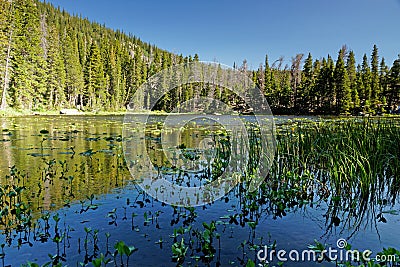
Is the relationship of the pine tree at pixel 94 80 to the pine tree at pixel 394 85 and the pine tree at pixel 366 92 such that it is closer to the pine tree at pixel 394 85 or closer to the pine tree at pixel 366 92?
the pine tree at pixel 366 92

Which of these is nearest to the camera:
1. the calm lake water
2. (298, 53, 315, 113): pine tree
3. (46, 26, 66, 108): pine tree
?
the calm lake water

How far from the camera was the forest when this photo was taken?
32.4 meters

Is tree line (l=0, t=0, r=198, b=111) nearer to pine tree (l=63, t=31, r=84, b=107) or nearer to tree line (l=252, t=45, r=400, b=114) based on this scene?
pine tree (l=63, t=31, r=84, b=107)

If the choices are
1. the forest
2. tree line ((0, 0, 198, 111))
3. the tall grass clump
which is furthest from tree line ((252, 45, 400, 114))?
the tall grass clump

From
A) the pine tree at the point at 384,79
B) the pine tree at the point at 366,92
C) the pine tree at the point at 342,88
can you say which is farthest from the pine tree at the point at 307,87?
the pine tree at the point at 384,79

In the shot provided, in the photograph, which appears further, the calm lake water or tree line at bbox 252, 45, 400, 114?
tree line at bbox 252, 45, 400, 114

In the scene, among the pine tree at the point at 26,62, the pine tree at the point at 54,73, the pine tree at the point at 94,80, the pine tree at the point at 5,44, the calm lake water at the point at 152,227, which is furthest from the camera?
the pine tree at the point at 94,80

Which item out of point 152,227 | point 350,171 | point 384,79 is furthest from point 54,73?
point 384,79

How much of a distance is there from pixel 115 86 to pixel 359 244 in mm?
54931

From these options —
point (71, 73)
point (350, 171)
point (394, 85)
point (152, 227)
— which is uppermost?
point (71, 73)

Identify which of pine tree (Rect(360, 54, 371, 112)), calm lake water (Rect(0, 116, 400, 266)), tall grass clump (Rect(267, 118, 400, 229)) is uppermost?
pine tree (Rect(360, 54, 371, 112))

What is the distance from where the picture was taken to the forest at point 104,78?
32.4m

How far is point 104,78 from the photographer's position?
51562 millimetres

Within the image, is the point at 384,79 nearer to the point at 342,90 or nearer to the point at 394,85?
the point at 394,85
